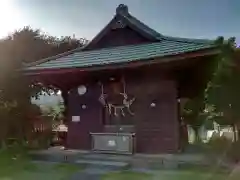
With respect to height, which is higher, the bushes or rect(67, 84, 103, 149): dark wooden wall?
rect(67, 84, 103, 149): dark wooden wall

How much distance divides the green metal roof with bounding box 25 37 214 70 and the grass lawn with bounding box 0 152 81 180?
244 centimetres

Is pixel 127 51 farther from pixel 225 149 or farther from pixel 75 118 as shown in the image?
pixel 225 149

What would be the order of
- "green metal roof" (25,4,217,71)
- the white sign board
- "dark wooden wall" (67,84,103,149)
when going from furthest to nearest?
the white sign board
"dark wooden wall" (67,84,103,149)
"green metal roof" (25,4,217,71)

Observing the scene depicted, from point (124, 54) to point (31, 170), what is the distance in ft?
12.0

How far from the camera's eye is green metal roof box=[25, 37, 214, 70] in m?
7.30

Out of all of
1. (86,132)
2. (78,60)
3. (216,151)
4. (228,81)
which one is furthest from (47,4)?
(216,151)

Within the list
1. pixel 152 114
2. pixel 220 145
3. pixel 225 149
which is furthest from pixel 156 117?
pixel 225 149

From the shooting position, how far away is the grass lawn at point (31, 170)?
5797mm

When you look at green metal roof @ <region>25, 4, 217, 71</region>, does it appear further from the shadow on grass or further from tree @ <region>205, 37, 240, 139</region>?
the shadow on grass

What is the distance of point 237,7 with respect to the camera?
24.5 ft

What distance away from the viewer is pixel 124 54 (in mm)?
8281

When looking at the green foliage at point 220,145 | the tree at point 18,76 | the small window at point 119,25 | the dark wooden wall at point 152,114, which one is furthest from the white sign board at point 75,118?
the green foliage at point 220,145

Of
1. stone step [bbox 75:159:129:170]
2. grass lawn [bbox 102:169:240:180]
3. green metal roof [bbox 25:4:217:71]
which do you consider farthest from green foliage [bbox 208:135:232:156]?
green metal roof [bbox 25:4:217:71]

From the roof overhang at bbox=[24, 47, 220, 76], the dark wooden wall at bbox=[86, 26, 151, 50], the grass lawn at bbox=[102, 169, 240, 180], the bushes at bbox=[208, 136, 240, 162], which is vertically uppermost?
the dark wooden wall at bbox=[86, 26, 151, 50]
